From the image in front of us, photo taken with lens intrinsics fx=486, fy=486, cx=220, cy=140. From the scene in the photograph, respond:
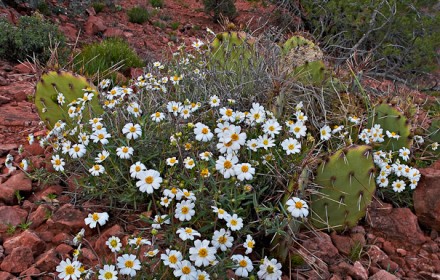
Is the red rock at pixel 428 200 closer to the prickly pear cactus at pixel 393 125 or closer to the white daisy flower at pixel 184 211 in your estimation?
the prickly pear cactus at pixel 393 125

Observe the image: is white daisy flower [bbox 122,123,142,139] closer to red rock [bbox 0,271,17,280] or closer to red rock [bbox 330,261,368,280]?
red rock [bbox 0,271,17,280]

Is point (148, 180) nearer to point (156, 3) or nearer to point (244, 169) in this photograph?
point (244, 169)

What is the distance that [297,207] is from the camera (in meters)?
2.09

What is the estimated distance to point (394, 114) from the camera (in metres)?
3.16

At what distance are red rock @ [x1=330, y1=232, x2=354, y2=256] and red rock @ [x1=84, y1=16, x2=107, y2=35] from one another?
17.5 feet

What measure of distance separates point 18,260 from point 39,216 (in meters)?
0.32

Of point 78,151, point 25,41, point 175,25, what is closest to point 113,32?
point 175,25

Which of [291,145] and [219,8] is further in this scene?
[219,8]

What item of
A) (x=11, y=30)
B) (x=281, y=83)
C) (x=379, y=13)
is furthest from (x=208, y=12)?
(x=281, y=83)

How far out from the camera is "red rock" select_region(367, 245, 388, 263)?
2583 millimetres

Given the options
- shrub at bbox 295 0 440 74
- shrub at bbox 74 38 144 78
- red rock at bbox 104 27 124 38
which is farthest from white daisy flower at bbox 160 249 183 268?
red rock at bbox 104 27 124 38

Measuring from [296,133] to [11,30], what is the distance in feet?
12.1

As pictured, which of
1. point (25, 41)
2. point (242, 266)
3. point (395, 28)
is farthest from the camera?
point (395, 28)

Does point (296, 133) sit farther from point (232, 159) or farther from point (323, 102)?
point (323, 102)
